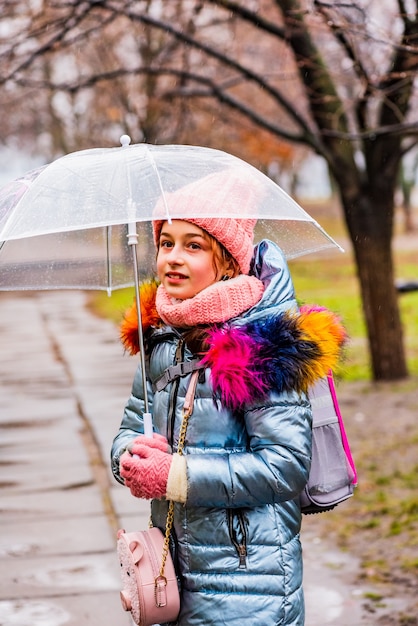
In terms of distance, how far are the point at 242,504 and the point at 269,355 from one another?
411 mm

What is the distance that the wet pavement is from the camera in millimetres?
4453

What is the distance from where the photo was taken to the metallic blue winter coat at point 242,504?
2543 mm

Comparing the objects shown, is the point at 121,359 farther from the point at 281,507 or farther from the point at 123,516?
the point at 281,507

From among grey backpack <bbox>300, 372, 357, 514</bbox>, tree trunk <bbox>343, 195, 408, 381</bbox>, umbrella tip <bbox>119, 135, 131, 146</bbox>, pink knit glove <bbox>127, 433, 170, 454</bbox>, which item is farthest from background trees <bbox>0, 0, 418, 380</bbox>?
pink knit glove <bbox>127, 433, 170, 454</bbox>

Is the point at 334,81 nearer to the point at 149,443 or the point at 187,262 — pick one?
the point at 187,262

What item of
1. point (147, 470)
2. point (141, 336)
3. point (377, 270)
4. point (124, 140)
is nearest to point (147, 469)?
point (147, 470)

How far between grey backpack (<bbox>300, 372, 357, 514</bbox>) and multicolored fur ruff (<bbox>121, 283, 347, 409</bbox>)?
0.47ft

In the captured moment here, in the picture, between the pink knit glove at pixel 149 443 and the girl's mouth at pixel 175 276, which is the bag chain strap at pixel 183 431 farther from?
the girl's mouth at pixel 175 276

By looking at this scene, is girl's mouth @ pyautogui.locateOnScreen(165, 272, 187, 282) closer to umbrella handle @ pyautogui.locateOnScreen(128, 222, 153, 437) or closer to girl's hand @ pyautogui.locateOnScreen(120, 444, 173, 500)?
umbrella handle @ pyautogui.locateOnScreen(128, 222, 153, 437)

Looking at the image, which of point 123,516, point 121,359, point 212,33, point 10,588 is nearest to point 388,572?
point 123,516

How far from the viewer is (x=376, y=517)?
588 cm

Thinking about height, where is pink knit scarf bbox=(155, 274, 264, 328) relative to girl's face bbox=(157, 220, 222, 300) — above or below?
below

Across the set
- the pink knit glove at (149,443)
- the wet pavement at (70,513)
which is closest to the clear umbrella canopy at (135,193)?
the pink knit glove at (149,443)

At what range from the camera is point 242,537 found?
2615 mm
